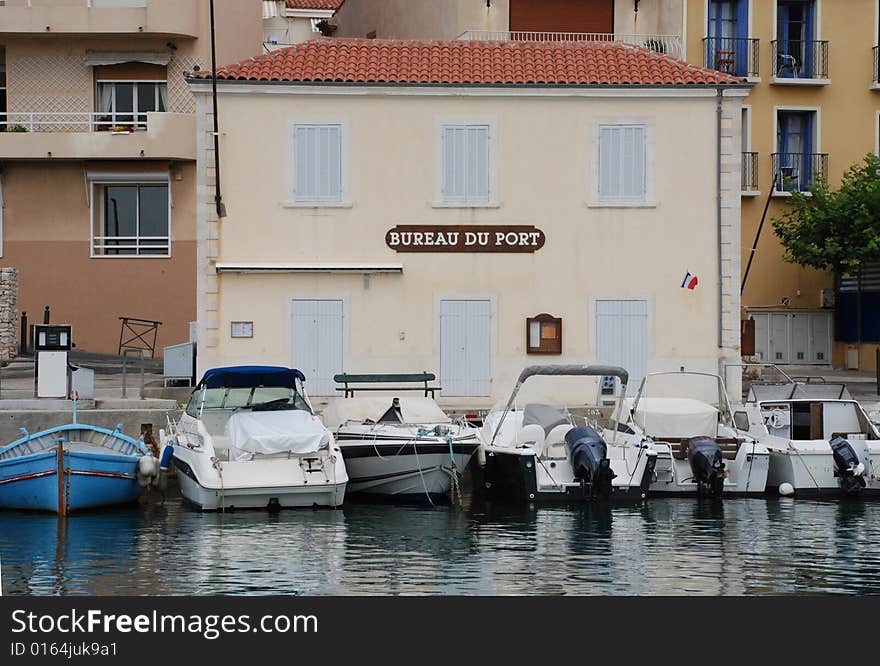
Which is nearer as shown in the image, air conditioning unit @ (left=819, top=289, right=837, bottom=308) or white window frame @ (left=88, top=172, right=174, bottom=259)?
white window frame @ (left=88, top=172, right=174, bottom=259)

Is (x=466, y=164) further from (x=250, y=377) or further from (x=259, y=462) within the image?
(x=259, y=462)

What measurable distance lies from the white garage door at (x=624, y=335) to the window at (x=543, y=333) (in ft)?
2.91

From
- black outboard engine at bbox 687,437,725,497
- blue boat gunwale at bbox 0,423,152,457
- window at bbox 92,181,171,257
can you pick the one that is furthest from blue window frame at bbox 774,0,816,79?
blue boat gunwale at bbox 0,423,152,457

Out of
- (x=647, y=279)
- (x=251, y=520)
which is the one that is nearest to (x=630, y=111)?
(x=647, y=279)

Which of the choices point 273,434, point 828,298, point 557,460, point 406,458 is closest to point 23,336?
point 273,434

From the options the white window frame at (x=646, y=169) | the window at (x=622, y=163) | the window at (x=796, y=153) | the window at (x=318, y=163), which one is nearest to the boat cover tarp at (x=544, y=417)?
the white window frame at (x=646, y=169)

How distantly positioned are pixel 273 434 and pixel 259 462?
539 millimetres

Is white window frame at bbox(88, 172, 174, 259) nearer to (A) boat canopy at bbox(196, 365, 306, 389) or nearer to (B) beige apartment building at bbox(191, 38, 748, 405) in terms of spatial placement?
(B) beige apartment building at bbox(191, 38, 748, 405)

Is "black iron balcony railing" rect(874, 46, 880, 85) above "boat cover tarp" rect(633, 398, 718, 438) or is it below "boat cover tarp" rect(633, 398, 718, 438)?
above

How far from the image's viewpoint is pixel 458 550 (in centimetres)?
2112

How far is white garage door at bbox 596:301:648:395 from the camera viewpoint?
32.0m

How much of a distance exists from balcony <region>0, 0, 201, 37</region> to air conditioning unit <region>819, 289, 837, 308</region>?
20.8 meters
